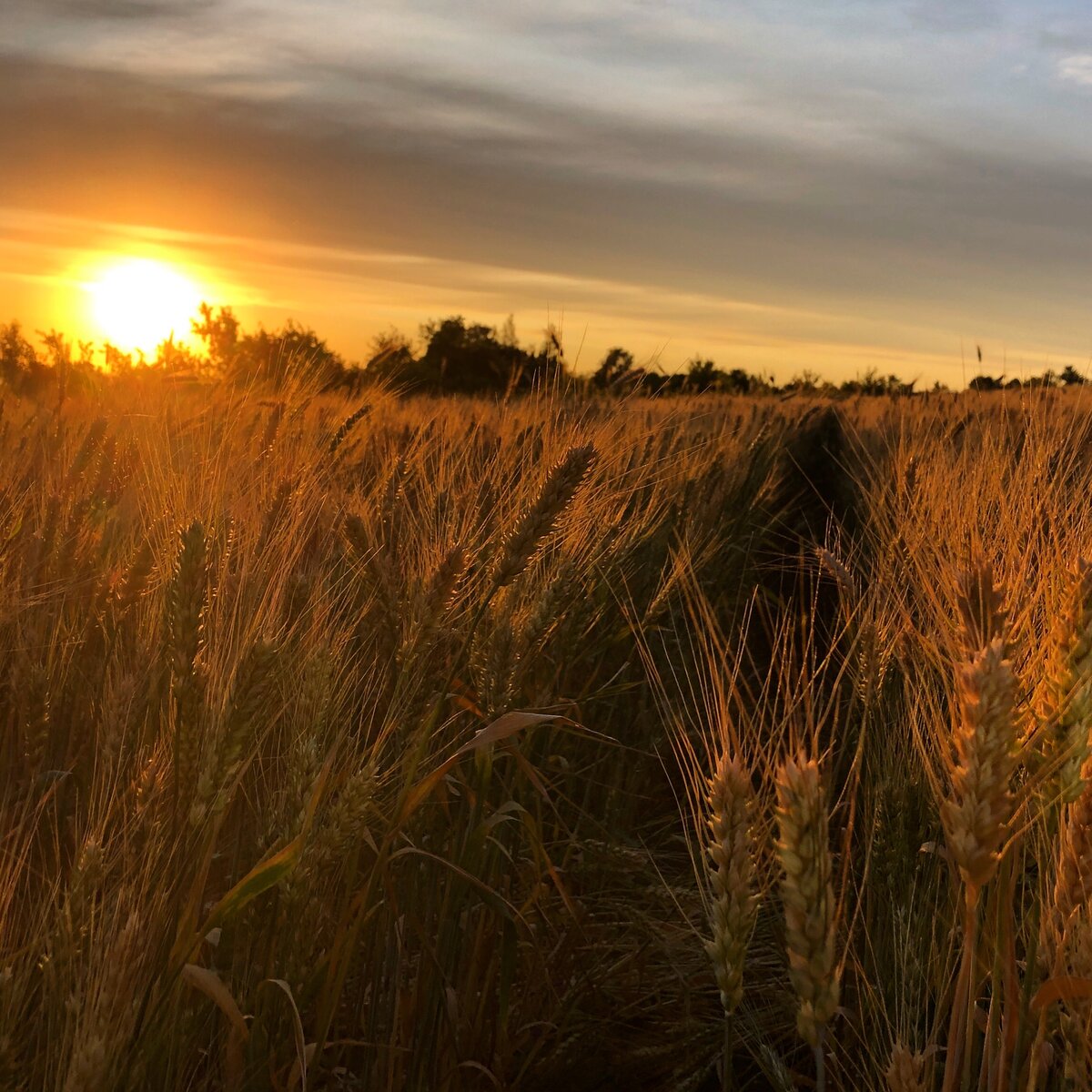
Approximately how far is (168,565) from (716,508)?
11.0 ft

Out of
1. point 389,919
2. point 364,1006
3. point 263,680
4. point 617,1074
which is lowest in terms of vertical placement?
point 617,1074

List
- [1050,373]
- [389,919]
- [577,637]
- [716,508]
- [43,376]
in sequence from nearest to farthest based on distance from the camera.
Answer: [389,919] → [577,637] → [1050,373] → [716,508] → [43,376]

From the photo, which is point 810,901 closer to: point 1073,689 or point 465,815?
point 1073,689

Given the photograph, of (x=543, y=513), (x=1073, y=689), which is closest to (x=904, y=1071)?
(x=1073, y=689)

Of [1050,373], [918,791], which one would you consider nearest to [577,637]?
[918,791]

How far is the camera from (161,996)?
1110 mm

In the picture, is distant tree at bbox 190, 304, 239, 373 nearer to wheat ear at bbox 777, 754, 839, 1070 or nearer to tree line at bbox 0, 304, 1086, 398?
tree line at bbox 0, 304, 1086, 398

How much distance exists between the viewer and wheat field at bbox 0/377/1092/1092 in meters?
1.04

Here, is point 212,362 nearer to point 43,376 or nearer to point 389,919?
point 43,376

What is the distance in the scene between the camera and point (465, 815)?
1810 millimetres

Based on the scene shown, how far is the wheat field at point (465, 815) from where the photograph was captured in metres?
1.04

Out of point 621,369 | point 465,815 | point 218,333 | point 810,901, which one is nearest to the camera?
point 810,901

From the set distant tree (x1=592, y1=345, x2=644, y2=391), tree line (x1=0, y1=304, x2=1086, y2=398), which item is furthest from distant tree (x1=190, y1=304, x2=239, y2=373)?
distant tree (x1=592, y1=345, x2=644, y2=391)

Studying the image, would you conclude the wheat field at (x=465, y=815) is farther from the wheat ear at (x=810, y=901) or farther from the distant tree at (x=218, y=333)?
the distant tree at (x=218, y=333)
